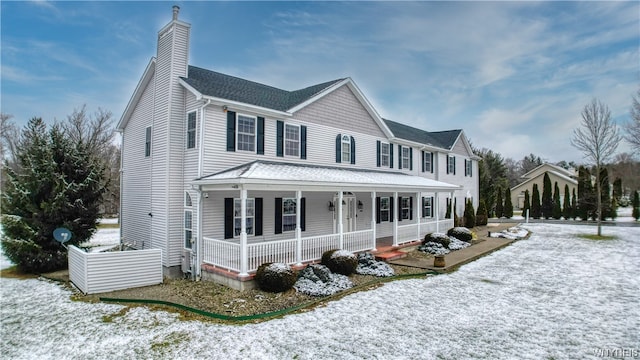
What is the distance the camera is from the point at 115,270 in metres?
11.0

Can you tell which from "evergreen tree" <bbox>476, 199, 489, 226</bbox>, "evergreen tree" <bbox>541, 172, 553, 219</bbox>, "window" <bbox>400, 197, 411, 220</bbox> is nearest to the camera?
"window" <bbox>400, 197, 411, 220</bbox>

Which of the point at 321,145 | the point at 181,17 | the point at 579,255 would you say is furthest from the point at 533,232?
the point at 181,17

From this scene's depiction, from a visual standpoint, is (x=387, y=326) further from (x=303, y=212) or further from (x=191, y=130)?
(x=191, y=130)

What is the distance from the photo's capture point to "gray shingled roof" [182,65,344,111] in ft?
42.1

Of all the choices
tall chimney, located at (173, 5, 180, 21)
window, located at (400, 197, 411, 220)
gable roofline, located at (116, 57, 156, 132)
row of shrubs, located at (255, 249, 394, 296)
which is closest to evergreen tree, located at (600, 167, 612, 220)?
window, located at (400, 197, 411, 220)

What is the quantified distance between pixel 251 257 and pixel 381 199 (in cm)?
1022

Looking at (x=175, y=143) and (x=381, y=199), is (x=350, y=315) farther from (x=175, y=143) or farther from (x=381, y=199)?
(x=381, y=199)

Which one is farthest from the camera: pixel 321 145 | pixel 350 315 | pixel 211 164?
pixel 321 145

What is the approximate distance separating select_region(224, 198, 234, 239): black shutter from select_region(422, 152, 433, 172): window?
15227mm

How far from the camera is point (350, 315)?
8422mm

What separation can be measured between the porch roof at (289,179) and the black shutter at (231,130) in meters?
0.82

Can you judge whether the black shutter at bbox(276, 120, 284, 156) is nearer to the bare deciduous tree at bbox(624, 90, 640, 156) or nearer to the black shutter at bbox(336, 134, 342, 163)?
the black shutter at bbox(336, 134, 342, 163)

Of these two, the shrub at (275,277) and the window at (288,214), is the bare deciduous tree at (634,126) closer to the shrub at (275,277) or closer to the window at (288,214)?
the window at (288,214)

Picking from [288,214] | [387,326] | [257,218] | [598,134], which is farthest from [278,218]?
[598,134]
